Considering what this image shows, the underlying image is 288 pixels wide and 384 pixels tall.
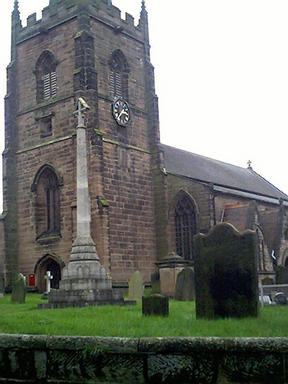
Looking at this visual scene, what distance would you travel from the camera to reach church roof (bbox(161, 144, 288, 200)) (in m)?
33.7

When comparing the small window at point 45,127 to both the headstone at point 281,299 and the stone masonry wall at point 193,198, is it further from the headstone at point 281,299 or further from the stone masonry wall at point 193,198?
the headstone at point 281,299

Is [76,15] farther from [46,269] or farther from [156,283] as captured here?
[156,283]

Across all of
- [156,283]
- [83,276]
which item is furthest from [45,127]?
[83,276]

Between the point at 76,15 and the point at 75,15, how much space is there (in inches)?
4.0

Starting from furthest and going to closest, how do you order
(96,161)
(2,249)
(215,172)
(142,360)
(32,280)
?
1. (215,172)
2. (2,249)
3. (32,280)
4. (96,161)
5. (142,360)

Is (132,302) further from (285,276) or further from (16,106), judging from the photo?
(16,106)

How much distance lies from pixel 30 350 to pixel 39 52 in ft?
82.9

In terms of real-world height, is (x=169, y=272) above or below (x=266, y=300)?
above

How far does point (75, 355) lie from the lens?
229 inches

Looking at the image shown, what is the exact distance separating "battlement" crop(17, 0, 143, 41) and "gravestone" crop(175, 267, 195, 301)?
53.7ft

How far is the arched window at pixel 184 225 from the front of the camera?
2970 centimetres

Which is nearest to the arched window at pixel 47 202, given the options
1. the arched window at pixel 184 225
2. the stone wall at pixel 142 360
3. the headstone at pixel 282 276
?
the arched window at pixel 184 225

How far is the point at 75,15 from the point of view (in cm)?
2739

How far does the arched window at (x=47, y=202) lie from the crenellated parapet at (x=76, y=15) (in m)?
7.84
